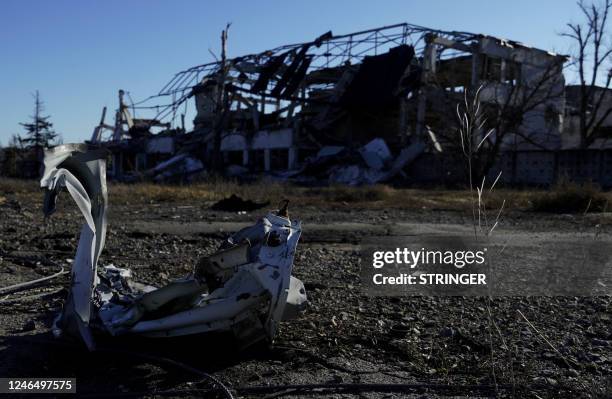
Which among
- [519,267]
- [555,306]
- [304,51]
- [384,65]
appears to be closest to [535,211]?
[519,267]

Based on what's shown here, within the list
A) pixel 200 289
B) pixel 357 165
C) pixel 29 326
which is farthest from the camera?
pixel 357 165

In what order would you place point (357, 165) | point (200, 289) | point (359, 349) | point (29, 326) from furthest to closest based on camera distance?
point (357, 165), point (29, 326), point (359, 349), point (200, 289)

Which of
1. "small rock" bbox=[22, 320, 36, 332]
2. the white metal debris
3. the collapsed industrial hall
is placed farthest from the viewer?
the collapsed industrial hall

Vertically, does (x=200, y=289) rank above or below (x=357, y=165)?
below

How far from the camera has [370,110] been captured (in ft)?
95.8

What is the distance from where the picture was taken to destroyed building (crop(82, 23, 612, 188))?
26562 mm

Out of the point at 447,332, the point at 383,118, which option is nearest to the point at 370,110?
the point at 383,118

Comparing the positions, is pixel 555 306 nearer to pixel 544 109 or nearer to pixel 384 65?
pixel 384 65

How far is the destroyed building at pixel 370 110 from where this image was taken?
26.6 meters

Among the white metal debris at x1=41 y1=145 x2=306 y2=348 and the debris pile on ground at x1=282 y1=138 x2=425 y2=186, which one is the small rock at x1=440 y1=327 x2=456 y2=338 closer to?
the white metal debris at x1=41 y1=145 x2=306 y2=348

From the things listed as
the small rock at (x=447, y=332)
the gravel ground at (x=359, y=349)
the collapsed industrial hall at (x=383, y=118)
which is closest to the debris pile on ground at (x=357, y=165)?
the collapsed industrial hall at (x=383, y=118)

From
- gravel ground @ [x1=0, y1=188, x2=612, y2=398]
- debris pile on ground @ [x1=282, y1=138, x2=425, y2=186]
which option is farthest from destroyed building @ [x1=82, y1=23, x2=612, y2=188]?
gravel ground @ [x1=0, y1=188, x2=612, y2=398]

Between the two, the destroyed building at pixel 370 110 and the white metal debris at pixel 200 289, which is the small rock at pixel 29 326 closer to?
the white metal debris at pixel 200 289

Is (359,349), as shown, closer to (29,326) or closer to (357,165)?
(29,326)
